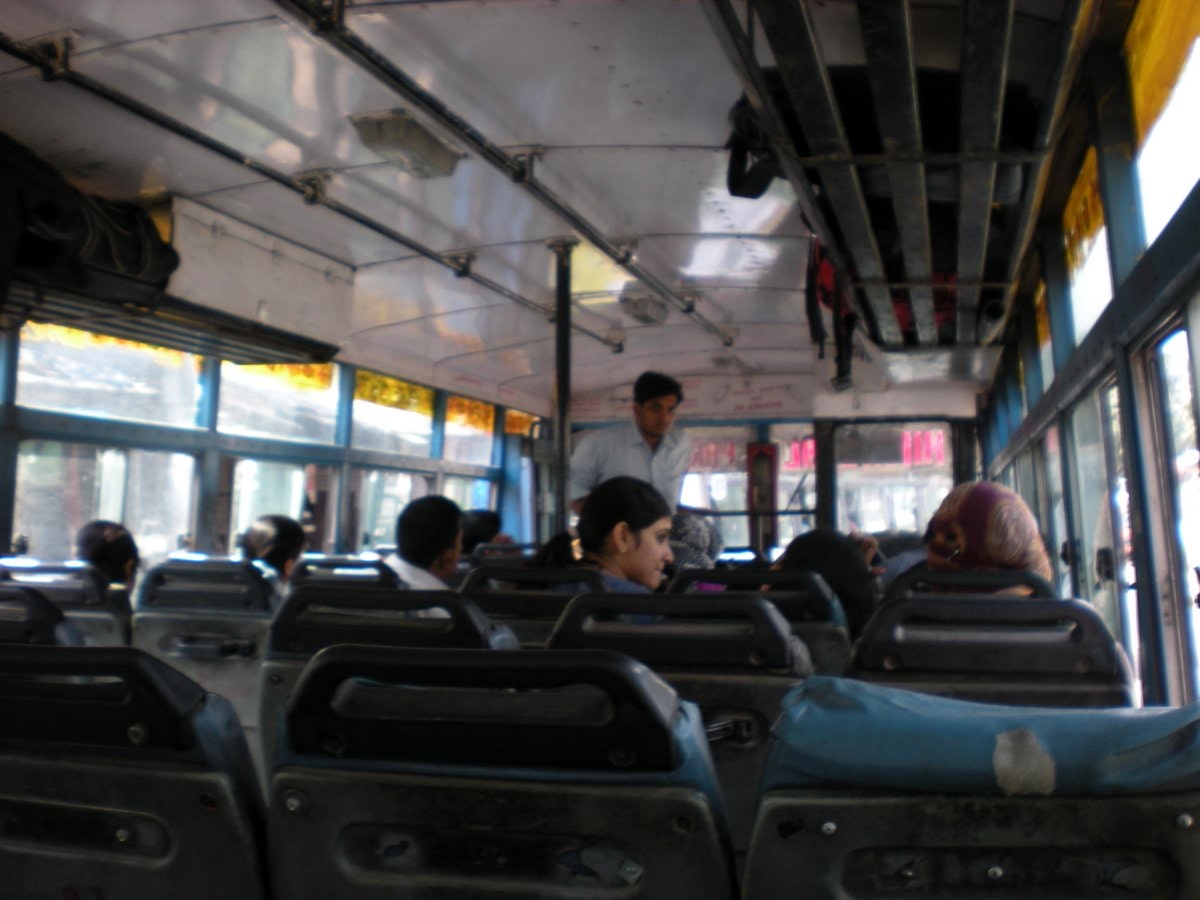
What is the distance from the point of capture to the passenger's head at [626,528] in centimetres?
302

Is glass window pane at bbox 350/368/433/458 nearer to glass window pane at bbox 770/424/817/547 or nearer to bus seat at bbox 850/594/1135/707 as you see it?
glass window pane at bbox 770/424/817/547

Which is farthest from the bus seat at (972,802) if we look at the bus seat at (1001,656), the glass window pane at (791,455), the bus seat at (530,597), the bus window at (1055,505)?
the glass window pane at (791,455)

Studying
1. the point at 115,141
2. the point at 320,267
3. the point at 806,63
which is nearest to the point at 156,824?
the point at 806,63

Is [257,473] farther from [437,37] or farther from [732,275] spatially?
[437,37]

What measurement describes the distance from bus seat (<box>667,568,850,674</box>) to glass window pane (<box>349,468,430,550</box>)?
6.18 meters

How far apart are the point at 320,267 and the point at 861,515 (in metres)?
4.21

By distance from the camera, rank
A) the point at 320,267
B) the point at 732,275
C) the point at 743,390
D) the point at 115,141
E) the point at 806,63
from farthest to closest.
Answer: the point at 743,390 → the point at 732,275 → the point at 320,267 → the point at 115,141 → the point at 806,63

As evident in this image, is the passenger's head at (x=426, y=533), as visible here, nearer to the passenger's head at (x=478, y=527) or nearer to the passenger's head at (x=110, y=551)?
the passenger's head at (x=110, y=551)

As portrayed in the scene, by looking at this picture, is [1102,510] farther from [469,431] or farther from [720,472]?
[469,431]

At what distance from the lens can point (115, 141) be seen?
183 inches

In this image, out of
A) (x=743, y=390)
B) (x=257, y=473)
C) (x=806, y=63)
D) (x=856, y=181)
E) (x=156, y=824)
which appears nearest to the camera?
(x=156, y=824)

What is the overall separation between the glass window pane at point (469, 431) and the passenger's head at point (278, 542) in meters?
5.15

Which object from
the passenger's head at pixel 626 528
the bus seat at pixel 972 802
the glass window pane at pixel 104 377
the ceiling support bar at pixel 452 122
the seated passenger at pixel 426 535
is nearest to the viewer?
the bus seat at pixel 972 802

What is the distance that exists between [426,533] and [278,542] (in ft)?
5.97
